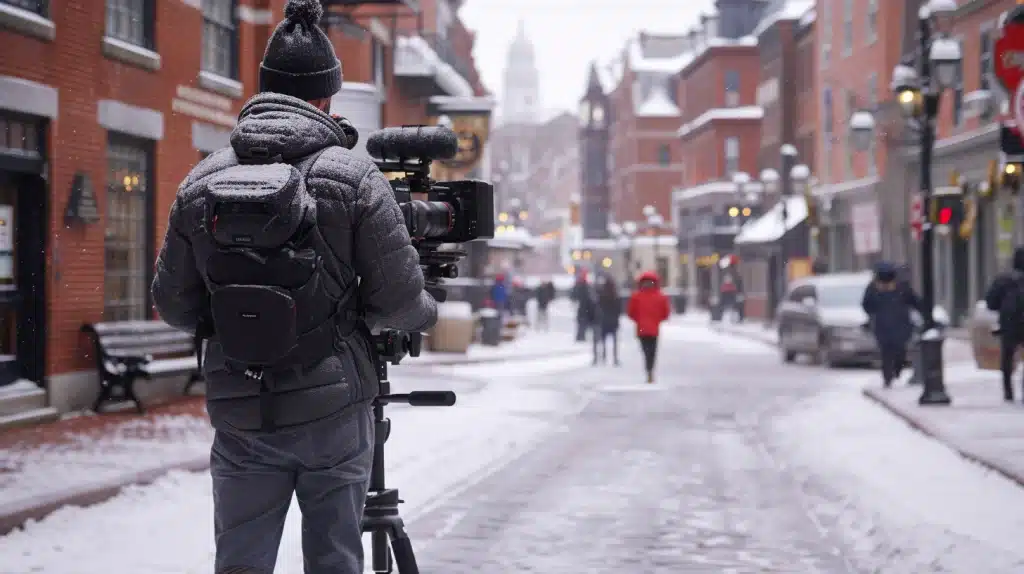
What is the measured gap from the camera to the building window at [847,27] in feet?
159

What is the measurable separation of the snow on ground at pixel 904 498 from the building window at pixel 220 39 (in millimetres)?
8718

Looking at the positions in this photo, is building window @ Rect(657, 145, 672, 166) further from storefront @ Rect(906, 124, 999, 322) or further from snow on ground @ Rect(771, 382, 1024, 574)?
snow on ground @ Rect(771, 382, 1024, 574)

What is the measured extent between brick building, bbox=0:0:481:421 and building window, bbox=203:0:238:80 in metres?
0.02

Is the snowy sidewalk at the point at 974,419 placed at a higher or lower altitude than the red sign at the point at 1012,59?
lower

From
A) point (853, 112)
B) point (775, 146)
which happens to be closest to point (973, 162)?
point (853, 112)

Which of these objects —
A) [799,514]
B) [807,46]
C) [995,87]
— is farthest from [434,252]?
[807,46]

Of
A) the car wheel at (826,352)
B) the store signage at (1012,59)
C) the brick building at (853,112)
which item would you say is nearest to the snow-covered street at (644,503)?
the store signage at (1012,59)

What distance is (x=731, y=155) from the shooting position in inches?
3054

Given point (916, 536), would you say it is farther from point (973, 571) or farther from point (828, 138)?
point (828, 138)

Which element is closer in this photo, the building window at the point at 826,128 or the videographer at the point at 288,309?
the videographer at the point at 288,309

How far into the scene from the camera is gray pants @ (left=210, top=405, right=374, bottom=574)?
13.4 feet

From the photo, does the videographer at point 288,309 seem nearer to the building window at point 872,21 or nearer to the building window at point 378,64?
the building window at point 378,64

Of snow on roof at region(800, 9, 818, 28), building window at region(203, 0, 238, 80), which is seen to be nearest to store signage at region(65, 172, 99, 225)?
building window at region(203, 0, 238, 80)

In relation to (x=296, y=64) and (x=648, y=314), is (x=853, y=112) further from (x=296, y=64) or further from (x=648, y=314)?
(x=296, y=64)
